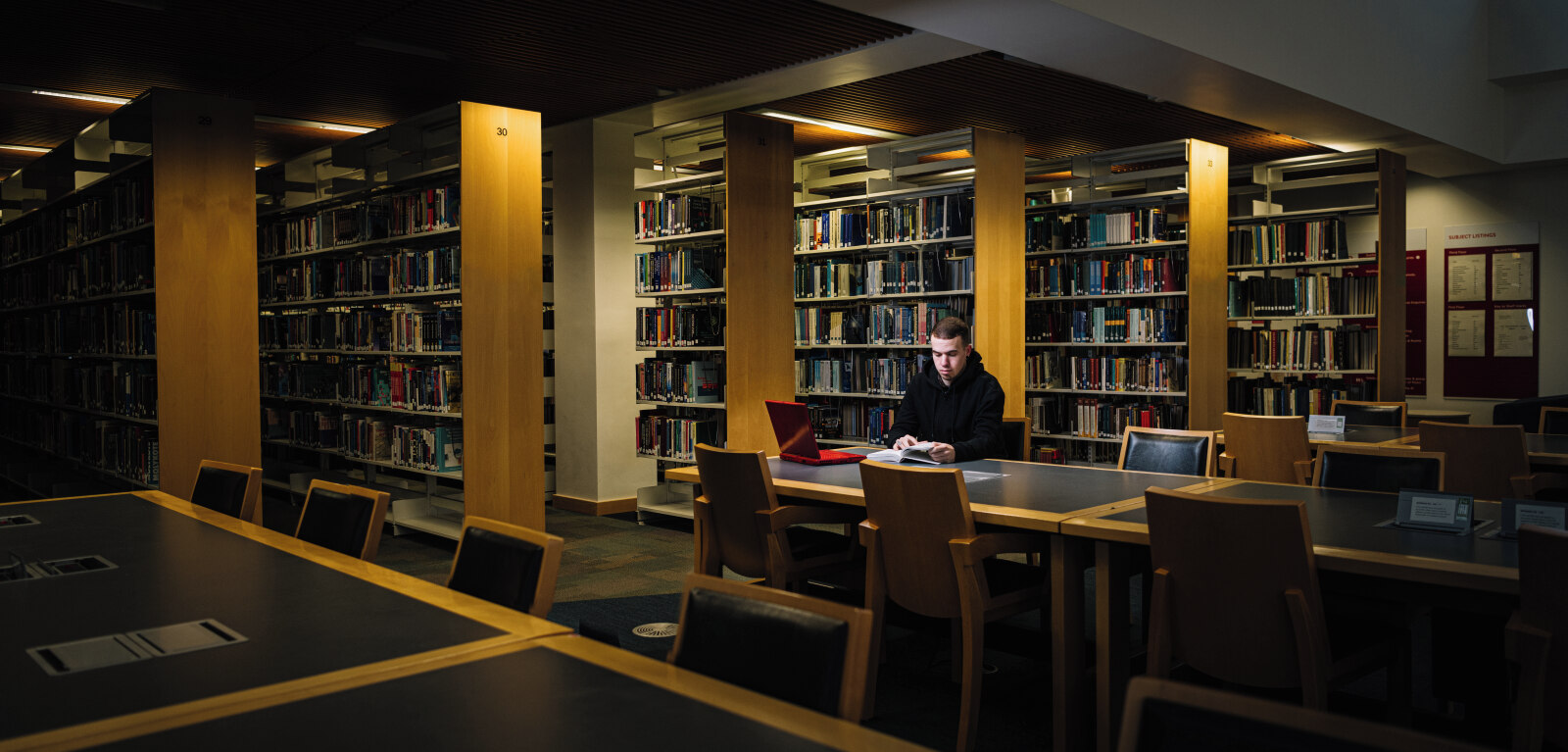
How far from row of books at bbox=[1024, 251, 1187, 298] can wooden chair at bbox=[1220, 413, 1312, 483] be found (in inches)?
73.7

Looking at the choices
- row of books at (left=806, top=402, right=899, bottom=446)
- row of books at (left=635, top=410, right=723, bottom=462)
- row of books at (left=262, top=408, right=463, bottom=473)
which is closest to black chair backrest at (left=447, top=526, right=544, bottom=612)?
row of books at (left=262, top=408, right=463, bottom=473)

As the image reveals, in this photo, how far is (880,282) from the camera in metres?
6.84

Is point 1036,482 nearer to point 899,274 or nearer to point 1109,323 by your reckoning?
point 899,274

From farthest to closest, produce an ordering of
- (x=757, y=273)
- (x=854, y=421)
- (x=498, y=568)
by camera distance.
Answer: (x=854, y=421) < (x=757, y=273) < (x=498, y=568)

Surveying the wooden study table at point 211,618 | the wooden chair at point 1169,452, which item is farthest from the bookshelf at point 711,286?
the wooden study table at point 211,618

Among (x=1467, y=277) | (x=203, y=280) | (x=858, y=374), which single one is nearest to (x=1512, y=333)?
(x=1467, y=277)

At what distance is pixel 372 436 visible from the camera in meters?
6.81

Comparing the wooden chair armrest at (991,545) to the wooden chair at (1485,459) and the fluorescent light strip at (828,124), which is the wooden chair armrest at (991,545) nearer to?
the wooden chair at (1485,459)

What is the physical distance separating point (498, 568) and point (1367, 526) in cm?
219

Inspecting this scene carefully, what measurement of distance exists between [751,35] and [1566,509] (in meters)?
4.25

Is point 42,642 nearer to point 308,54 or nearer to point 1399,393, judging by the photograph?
point 308,54

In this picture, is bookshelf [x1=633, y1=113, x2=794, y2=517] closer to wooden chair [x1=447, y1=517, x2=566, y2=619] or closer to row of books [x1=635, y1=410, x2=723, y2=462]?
row of books [x1=635, y1=410, x2=723, y2=462]

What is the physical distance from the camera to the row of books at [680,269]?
6707mm

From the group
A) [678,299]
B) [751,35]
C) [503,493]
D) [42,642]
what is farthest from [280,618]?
[678,299]
